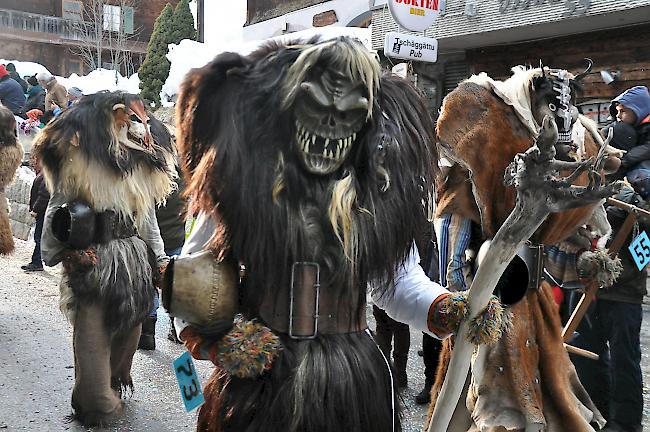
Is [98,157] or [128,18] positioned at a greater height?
[128,18]

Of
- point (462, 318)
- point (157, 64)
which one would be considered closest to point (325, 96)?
point (462, 318)

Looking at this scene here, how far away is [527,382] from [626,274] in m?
1.71

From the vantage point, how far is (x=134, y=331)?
4.90 m

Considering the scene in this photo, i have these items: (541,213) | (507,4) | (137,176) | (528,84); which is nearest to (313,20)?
(507,4)

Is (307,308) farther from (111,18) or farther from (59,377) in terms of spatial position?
(111,18)

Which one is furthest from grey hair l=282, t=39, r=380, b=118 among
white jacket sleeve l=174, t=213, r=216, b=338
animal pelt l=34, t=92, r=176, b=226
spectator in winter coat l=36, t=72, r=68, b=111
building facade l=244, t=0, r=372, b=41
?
building facade l=244, t=0, r=372, b=41

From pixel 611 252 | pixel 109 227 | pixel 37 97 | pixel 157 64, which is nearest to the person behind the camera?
pixel 611 252

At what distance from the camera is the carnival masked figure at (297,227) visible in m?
2.23

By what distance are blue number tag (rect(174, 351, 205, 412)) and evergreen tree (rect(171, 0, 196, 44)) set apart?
24.9 m

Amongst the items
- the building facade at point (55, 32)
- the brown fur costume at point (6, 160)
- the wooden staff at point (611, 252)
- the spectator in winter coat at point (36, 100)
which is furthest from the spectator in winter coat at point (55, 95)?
the building facade at point (55, 32)

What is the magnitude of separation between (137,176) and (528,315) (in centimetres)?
272

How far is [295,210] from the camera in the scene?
2275 mm

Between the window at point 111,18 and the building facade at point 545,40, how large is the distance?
19794 mm

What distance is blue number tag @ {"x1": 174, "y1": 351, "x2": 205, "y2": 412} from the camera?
7.92ft
